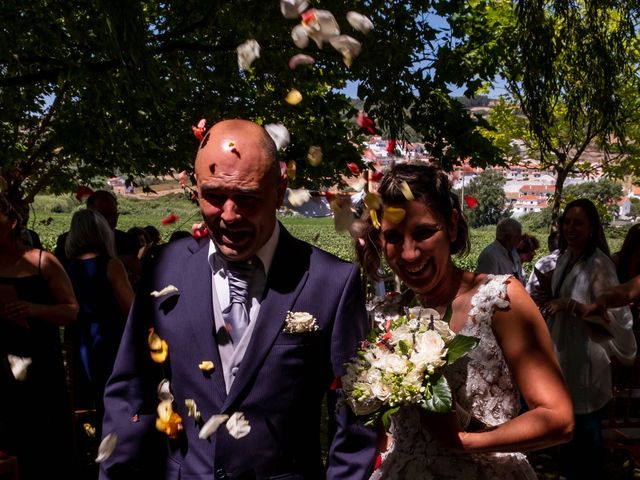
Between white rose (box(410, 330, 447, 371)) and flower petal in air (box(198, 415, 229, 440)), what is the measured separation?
1.75ft

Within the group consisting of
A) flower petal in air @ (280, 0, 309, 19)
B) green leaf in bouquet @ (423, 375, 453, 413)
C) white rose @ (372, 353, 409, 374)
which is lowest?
green leaf in bouquet @ (423, 375, 453, 413)

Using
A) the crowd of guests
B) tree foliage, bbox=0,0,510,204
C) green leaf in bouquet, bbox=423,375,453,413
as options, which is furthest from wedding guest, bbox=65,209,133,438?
green leaf in bouquet, bbox=423,375,453,413

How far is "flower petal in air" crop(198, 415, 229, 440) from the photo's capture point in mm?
1906

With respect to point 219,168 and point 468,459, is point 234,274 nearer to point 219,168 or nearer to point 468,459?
point 219,168

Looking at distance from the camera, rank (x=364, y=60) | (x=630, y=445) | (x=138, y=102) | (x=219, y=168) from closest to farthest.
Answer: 1. (x=219, y=168)
2. (x=630, y=445)
3. (x=364, y=60)
4. (x=138, y=102)

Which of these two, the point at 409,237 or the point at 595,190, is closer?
the point at 409,237

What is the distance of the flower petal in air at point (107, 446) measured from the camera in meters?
2.05

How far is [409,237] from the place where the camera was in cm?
209

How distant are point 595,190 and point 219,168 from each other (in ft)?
236

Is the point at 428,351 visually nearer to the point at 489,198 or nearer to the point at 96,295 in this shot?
the point at 96,295

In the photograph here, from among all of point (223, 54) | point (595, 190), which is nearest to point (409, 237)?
point (223, 54)

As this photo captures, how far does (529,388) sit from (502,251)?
490 centimetres

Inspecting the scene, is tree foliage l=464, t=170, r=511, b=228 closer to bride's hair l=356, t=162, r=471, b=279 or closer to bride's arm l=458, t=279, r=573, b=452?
bride's hair l=356, t=162, r=471, b=279

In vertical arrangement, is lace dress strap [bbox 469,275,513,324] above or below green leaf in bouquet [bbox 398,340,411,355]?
above
